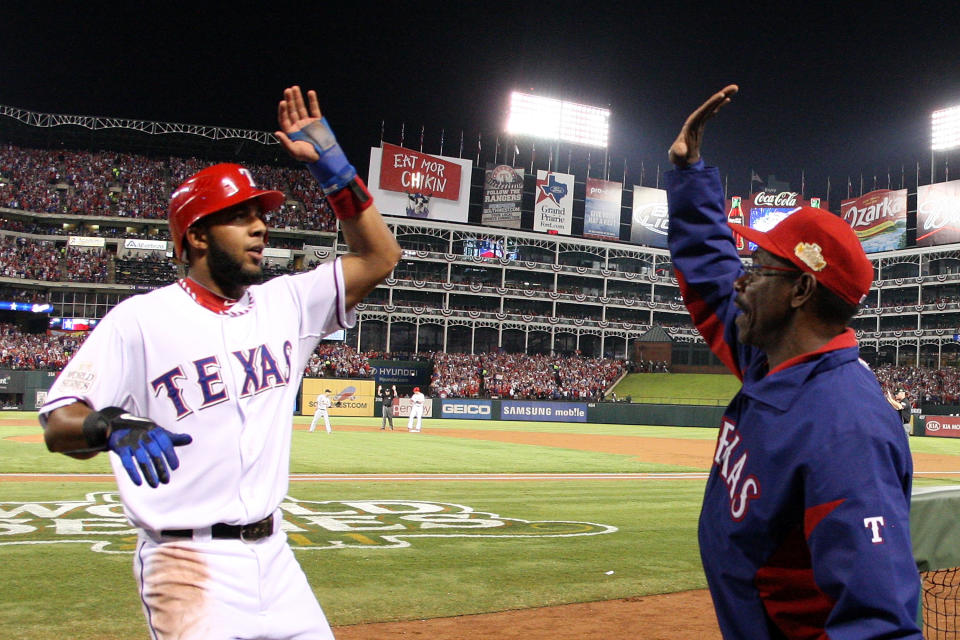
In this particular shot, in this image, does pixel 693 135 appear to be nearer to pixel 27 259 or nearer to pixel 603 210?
pixel 27 259

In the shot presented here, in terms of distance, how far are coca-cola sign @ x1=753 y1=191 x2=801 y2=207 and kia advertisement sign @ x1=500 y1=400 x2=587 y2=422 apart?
35.3m

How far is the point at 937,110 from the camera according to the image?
67625 millimetres

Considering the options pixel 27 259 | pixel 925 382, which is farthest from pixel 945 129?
pixel 27 259

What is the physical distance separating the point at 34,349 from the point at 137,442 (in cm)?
5272

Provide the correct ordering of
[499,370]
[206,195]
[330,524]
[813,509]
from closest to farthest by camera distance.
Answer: [813,509]
[206,195]
[330,524]
[499,370]

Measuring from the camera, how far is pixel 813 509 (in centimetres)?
202

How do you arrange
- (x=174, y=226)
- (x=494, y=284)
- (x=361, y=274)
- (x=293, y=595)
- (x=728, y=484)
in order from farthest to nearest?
(x=494, y=284), (x=361, y=274), (x=174, y=226), (x=293, y=595), (x=728, y=484)

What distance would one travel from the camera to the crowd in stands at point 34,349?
149ft

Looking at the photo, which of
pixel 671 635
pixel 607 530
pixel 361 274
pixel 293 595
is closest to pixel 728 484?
pixel 293 595

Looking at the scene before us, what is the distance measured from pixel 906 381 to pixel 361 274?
64.3 m

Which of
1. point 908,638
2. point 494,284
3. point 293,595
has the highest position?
point 494,284

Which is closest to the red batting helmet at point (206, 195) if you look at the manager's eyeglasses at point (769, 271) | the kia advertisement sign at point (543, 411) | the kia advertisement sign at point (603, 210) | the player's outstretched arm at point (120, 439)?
the player's outstretched arm at point (120, 439)

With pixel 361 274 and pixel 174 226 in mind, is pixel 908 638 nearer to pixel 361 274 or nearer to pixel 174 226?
pixel 361 274

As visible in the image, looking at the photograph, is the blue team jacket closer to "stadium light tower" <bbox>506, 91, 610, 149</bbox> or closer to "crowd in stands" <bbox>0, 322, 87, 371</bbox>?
"crowd in stands" <bbox>0, 322, 87, 371</bbox>
